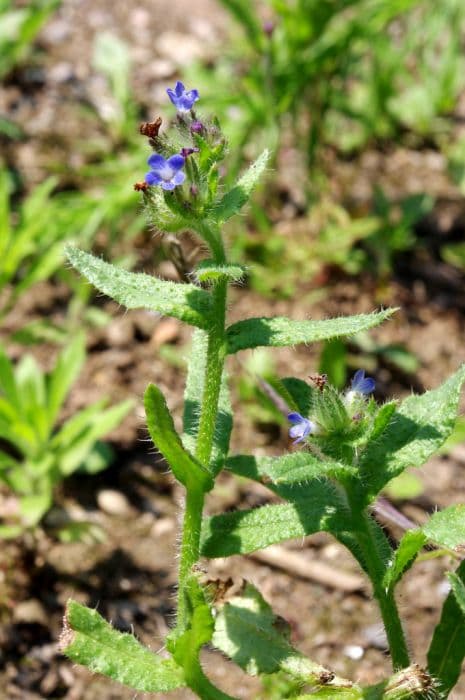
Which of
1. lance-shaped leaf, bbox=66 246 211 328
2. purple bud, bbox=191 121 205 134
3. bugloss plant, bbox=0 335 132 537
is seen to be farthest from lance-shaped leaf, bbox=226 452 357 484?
bugloss plant, bbox=0 335 132 537

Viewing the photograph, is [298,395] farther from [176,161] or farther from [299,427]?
[176,161]

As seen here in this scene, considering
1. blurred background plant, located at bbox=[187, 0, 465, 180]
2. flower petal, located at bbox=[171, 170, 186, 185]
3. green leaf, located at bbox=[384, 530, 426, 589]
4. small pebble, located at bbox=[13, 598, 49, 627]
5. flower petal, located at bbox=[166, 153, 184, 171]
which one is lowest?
green leaf, located at bbox=[384, 530, 426, 589]

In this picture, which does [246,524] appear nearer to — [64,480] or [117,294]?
[117,294]

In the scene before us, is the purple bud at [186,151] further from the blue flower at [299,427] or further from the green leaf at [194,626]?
the green leaf at [194,626]

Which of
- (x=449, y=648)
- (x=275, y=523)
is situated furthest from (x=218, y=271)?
(x=449, y=648)

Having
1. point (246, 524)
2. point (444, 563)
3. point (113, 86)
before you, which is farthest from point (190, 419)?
point (113, 86)

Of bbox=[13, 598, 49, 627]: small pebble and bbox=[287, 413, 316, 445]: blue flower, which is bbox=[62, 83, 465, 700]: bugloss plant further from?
bbox=[13, 598, 49, 627]: small pebble

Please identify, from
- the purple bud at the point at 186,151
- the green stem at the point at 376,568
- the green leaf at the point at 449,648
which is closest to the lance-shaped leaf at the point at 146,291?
the purple bud at the point at 186,151
